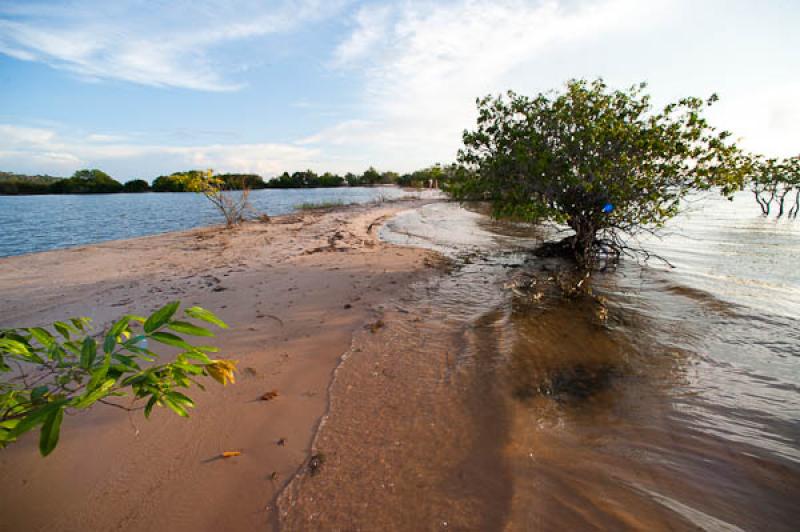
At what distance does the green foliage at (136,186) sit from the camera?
75.9m

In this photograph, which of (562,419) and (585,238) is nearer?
(562,419)

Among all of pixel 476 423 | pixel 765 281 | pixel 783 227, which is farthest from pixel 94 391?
pixel 783 227

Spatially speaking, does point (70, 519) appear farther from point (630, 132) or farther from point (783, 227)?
point (783, 227)

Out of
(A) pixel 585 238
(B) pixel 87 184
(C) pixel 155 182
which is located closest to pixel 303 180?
(C) pixel 155 182

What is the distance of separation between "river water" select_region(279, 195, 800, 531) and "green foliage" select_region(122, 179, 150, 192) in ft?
306

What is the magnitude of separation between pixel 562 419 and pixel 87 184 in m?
97.4

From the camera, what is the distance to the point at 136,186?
7688 cm

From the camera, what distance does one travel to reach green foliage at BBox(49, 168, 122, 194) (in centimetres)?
6988

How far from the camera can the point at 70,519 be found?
107 inches

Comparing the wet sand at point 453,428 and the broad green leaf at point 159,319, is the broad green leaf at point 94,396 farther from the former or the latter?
the wet sand at point 453,428

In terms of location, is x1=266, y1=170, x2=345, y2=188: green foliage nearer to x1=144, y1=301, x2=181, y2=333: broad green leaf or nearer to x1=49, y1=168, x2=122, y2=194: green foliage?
x1=49, y1=168, x2=122, y2=194: green foliage

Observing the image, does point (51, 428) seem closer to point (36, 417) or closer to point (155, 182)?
point (36, 417)

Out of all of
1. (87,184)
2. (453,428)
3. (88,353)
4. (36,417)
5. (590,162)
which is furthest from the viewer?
(87,184)

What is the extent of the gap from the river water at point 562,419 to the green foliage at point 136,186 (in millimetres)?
93120
